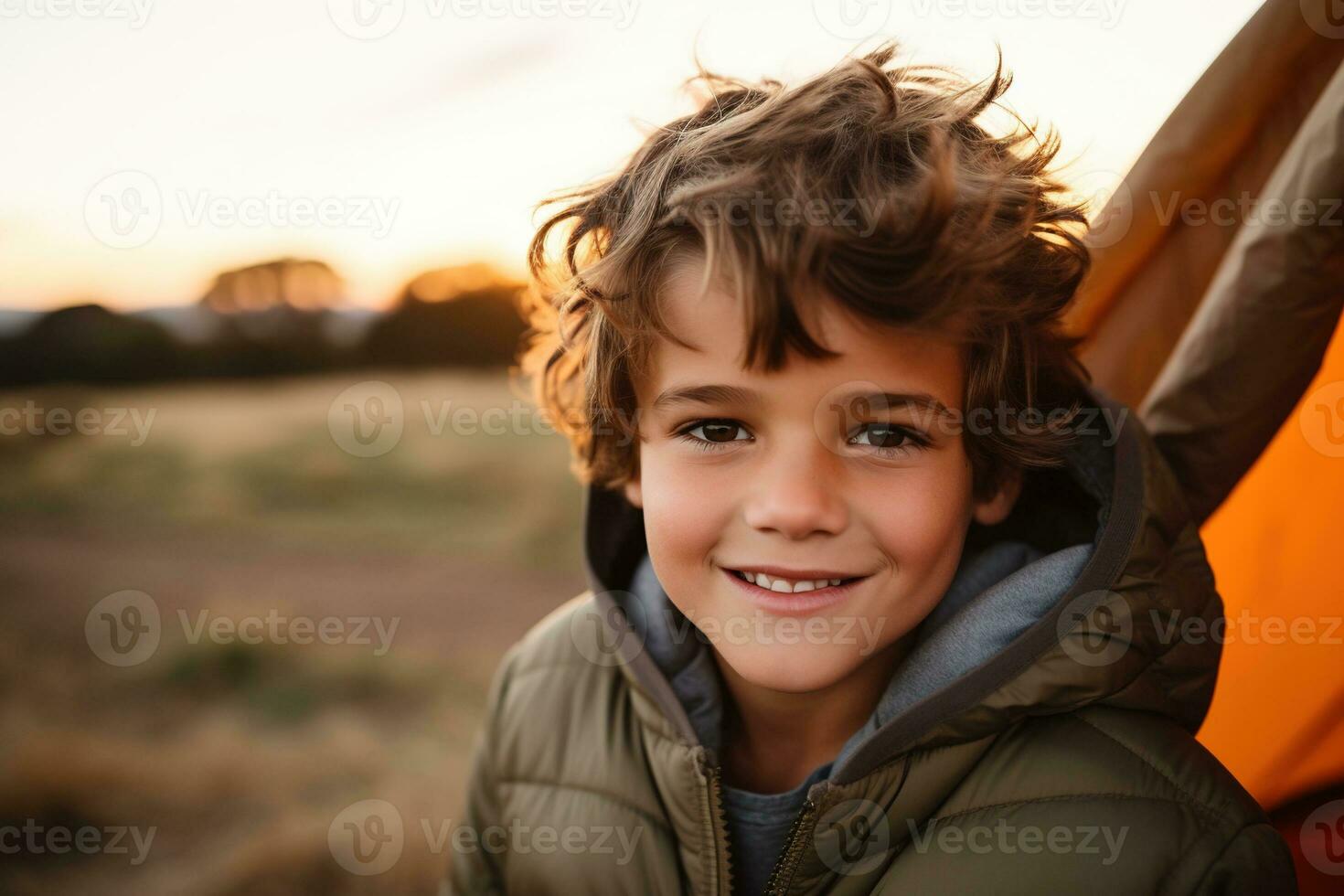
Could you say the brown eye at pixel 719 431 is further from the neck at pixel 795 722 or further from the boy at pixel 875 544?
the neck at pixel 795 722

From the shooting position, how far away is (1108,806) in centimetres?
108

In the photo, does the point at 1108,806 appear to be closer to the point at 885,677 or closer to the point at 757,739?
the point at 885,677

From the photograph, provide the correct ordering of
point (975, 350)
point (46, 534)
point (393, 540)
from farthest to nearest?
point (393, 540) < point (46, 534) < point (975, 350)

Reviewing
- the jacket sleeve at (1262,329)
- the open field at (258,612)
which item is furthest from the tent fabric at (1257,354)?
the open field at (258,612)

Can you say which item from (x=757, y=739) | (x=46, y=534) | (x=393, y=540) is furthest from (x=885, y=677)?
(x=46, y=534)

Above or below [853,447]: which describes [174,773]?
below

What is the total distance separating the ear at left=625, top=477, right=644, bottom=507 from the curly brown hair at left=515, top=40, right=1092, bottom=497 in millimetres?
16

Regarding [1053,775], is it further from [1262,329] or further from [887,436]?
[1262,329]

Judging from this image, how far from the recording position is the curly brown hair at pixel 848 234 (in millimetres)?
1103

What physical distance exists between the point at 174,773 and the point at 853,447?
2.25m

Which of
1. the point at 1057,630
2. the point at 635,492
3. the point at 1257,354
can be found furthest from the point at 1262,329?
the point at 635,492

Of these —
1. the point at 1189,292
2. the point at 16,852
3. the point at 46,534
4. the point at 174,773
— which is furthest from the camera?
the point at 46,534

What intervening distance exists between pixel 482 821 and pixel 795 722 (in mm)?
546

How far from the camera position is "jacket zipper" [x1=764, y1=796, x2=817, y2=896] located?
1133 mm
